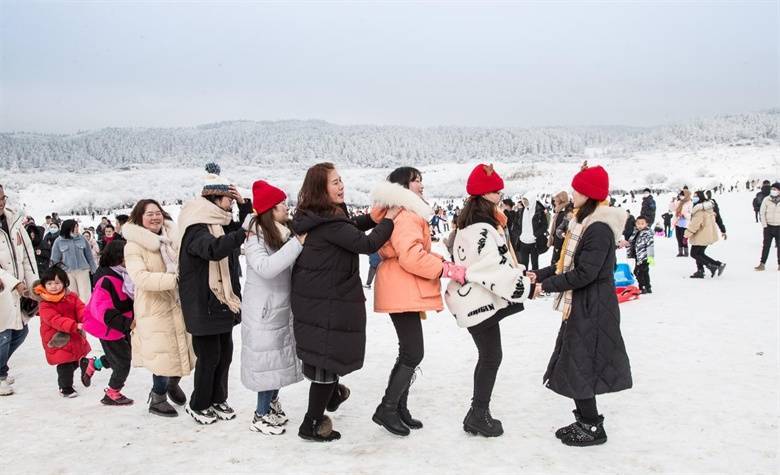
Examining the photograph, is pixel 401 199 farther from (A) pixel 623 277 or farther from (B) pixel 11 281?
(A) pixel 623 277

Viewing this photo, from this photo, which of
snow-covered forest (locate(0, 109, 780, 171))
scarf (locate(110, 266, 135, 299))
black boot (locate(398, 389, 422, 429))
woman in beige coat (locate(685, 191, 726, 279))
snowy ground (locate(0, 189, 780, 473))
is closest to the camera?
snowy ground (locate(0, 189, 780, 473))

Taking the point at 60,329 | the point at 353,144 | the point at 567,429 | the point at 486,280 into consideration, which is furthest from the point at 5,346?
the point at 353,144

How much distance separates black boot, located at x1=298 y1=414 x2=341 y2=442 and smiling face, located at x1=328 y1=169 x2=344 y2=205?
1297 mm

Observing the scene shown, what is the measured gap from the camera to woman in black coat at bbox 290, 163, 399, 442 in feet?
10.1

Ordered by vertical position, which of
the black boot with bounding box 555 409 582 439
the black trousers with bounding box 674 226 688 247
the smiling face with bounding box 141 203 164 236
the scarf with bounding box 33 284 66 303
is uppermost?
the smiling face with bounding box 141 203 164 236

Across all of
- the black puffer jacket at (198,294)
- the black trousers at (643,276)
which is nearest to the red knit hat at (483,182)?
the black puffer jacket at (198,294)

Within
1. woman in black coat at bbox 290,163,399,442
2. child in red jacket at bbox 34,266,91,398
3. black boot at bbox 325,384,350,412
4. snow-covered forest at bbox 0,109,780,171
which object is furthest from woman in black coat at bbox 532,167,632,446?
snow-covered forest at bbox 0,109,780,171

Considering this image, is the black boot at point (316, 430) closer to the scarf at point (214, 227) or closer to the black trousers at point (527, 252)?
the scarf at point (214, 227)

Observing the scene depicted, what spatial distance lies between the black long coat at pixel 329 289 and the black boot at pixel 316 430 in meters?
0.40

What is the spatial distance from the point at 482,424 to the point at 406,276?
101 centimetres

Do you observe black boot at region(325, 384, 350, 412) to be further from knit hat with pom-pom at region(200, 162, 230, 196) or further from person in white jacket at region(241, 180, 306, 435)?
knit hat with pom-pom at region(200, 162, 230, 196)

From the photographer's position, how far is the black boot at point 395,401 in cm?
330

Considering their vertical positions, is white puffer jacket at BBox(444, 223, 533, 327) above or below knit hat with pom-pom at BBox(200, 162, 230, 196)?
below

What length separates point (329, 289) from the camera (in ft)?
10.1
